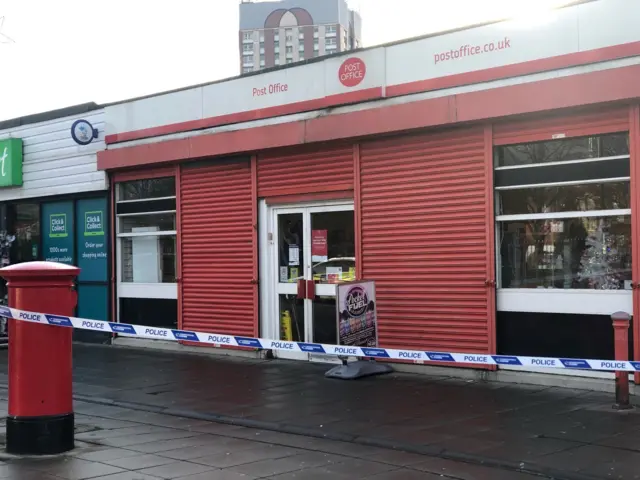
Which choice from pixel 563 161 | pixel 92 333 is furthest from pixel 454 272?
pixel 92 333

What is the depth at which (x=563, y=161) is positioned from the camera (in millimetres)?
10211

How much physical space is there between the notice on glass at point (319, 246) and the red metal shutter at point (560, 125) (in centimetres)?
338

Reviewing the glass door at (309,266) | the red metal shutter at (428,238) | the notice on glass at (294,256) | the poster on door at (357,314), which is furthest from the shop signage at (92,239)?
the poster on door at (357,314)

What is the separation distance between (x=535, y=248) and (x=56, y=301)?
616cm

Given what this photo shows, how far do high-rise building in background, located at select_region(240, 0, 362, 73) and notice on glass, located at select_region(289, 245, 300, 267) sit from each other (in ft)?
410

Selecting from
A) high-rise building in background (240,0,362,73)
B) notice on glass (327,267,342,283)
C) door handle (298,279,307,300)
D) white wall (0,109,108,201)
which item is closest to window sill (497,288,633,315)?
notice on glass (327,267,342,283)

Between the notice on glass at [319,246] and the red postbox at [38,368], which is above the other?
the notice on glass at [319,246]

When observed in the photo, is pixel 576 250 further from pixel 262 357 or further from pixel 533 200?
pixel 262 357

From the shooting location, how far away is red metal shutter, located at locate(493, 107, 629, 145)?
31.7 feet

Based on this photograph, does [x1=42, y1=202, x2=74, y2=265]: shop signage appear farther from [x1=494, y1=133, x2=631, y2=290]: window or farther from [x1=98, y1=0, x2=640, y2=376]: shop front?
[x1=494, y1=133, x2=631, y2=290]: window

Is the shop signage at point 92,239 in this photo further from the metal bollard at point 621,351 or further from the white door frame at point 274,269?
the metal bollard at point 621,351

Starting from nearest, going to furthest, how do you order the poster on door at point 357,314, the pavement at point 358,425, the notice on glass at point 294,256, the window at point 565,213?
the pavement at point 358,425 < the window at point 565,213 < the poster on door at point 357,314 < the notice on glass at point 294,256

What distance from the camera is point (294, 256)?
13352mm

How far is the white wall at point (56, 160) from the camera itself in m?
16.4
